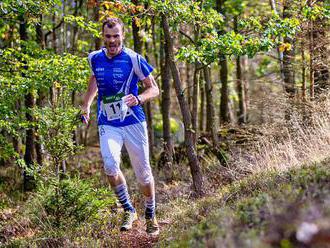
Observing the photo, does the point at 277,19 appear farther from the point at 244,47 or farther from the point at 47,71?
the point at 47,71

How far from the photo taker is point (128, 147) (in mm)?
5680

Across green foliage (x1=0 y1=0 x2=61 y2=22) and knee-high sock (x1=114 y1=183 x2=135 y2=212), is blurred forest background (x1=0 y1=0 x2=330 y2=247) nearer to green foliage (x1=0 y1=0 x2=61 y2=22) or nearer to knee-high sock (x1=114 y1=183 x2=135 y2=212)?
green foliage (x1=0 y1=0 x2=61 y2=22)

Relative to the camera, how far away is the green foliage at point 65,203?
5562 mm

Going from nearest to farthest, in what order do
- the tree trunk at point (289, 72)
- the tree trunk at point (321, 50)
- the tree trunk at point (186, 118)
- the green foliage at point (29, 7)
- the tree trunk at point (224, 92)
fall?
the green foliage at point (29, 7)
the tree trunk at point (186, 118)
the tree trunk at point (321, 50)
the tree trunk at point (289, 72)
the tree trunk at point (224, 92)

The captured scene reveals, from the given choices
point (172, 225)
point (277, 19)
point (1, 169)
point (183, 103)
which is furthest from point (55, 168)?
point (1, 169)

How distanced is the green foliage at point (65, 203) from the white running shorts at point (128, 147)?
413mm

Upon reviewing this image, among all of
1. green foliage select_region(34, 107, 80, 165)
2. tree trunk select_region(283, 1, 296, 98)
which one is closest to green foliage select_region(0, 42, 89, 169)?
green foliage select_region(34, 107, 80, 165)

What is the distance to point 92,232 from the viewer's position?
18.8 ft

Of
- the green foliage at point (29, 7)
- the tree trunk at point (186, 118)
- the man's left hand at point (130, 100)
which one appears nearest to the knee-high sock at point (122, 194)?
the man's left hand at point (130, 100)

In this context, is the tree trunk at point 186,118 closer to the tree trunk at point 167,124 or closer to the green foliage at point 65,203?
the green foliage at point 65,203

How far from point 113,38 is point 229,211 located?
2.59 metres

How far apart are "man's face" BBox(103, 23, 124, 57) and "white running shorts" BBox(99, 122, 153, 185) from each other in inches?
36.2

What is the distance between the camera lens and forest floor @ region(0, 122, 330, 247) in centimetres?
299

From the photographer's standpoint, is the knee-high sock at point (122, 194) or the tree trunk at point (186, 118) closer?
the knee-high sock at point (122, 194)
